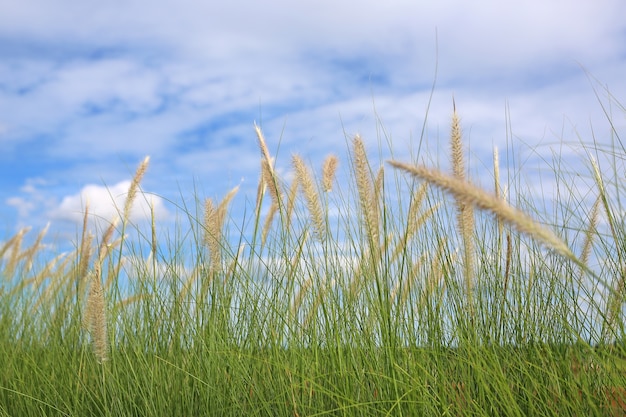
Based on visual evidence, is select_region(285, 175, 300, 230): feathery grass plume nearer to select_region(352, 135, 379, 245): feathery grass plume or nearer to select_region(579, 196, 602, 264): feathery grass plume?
select_region(352, 135, 379, 245): feathery grass plume

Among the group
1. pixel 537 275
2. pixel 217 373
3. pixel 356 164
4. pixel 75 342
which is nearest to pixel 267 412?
pixel 217 373

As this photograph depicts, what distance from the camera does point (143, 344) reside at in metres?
3.29

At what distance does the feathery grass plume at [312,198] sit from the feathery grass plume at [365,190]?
21 centimetres

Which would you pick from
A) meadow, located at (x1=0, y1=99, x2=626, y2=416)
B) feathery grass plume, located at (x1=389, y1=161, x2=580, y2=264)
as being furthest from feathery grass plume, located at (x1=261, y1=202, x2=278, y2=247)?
feathery grass plume, located at (x1=389, y1=161, x2=580, y2=264)

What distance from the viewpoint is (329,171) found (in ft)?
8.98

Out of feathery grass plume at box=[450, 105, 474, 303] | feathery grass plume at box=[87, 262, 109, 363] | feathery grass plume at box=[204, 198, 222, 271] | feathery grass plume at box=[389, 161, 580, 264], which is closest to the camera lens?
feathery grass plume at box=[389, 161, 580, 264]

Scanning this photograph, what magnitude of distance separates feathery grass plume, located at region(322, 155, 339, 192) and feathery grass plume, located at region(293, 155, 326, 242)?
0.11m

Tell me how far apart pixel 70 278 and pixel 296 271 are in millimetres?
2021

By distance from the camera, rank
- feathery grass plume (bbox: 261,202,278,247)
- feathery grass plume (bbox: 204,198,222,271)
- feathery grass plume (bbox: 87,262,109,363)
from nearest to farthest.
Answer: feathery grass plume (bbox: 87,262,109,363)
feathery grass plume (bbox: 204,198,222,271)
feathery grass plume (bbox: 261,202,278,247)

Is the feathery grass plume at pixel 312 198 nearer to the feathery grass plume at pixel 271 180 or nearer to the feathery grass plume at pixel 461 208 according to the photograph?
the feathery grass plume at pixel 271 180

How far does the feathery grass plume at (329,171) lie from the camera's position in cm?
273

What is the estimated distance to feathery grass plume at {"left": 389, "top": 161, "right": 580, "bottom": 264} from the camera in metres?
1.15

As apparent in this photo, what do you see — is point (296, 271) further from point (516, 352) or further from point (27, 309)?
point (27, 309)

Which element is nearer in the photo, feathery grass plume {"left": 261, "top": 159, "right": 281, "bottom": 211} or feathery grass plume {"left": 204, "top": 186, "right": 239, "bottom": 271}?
feathery grass plume {"left": 261, "top": 159, "right": 281, "bottom": 211}
